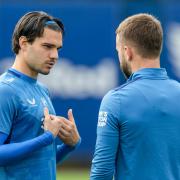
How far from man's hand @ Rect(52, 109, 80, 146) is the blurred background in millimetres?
6963

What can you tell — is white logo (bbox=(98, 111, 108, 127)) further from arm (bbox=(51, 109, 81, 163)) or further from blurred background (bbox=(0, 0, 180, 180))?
blurred background (bbox=(0, 0, 180, 180))

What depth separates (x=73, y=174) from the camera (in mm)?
11188

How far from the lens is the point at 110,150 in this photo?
14.1 feet

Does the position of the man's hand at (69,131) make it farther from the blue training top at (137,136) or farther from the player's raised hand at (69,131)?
the blue training top at (137,136)

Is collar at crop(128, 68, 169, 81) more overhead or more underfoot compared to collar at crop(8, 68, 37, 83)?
more overhead

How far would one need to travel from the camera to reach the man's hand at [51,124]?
4633mm

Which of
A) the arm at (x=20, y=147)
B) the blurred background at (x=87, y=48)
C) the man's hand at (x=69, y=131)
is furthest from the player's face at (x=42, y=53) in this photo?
the blurred background at (x=87, y=48)

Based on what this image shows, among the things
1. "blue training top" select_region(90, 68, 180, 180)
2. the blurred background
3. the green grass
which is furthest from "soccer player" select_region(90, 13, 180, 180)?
the blurred background

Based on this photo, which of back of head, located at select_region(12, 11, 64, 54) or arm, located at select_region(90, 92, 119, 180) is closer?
arm, located at select_region(90, 92, 119, 180)

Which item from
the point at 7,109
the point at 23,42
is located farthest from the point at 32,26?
the point at 7,109

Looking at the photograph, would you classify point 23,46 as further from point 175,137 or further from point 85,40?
point 85,40

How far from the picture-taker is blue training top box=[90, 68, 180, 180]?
430cm

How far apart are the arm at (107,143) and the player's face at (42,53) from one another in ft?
2.13

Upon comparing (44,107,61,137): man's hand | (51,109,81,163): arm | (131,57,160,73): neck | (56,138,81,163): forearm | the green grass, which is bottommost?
the green grass
